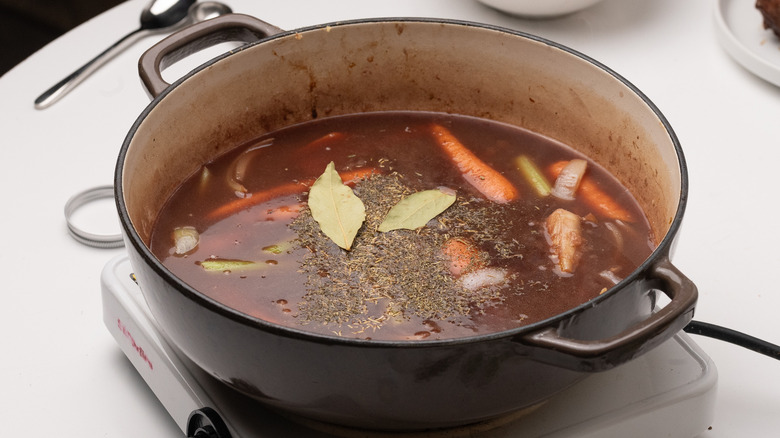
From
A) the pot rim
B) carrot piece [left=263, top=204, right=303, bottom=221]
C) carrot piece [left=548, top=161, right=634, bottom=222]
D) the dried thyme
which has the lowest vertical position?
carrot piece [left=548, top=161, right=634, bottom=222]

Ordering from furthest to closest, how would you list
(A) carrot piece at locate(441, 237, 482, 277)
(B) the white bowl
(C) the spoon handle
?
(B) the white bowl → (C) the spoon handle → (A) carrot piece at locate(441, 237, 482, 277)

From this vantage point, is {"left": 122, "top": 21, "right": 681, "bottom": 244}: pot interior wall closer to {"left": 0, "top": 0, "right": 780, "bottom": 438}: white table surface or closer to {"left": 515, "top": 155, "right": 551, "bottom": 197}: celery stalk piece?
{"left": 515, "top": 155, "right": 551, "bottom": 197}: celery stalk piece

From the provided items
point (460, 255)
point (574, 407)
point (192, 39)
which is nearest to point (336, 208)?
point (460, 255)

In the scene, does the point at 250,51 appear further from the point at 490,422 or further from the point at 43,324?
the point at 490,422

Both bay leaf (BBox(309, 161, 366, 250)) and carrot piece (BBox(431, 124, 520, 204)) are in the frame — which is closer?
bay leaf (BBox(309, 161, 366, 250))

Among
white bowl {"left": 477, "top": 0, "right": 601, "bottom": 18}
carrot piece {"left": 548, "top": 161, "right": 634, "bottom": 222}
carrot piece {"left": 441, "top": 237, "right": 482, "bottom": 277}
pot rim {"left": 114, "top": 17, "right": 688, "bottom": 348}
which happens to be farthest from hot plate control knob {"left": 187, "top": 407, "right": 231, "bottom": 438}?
white bowl {"left": 477, "top": 0, "right": 601, "bottom": 18}

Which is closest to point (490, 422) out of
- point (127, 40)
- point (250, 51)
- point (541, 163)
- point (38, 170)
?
point (541, 163)
